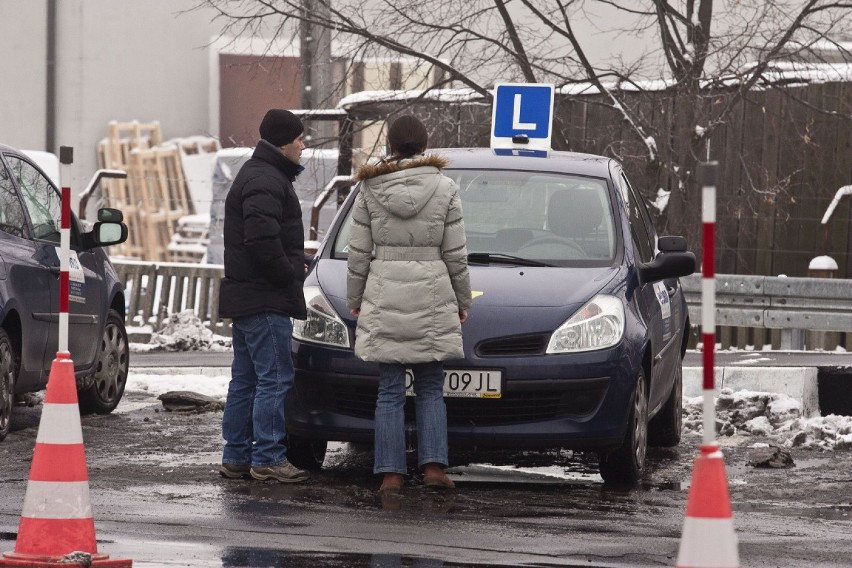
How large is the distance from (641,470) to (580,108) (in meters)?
9.15

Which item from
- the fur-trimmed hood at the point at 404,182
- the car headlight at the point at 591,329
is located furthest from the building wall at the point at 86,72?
the car headlight at the point at 591,329

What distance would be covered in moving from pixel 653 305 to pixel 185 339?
30.1 ft

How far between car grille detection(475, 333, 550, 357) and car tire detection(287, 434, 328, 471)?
1.06 meters

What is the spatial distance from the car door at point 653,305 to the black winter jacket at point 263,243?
1680 mm

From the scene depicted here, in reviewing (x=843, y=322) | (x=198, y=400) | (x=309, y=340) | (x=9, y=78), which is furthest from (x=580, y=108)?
(x=9, y=78)

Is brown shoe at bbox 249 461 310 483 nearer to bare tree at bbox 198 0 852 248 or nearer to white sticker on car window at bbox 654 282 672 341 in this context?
white sticker on car window at bbox 654 282 672 341

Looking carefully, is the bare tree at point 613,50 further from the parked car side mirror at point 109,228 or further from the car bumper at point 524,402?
the car bumper at point 524,402

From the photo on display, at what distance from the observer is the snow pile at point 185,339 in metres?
16.8

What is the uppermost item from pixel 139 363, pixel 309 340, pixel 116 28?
pixel 116 28

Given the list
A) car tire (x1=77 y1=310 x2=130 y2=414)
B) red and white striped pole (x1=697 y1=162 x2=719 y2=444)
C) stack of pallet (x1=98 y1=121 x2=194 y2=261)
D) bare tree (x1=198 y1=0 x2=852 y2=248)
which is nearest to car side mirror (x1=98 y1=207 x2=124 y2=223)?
car tire (x1=77 y1=310 x2=130 y2=414)

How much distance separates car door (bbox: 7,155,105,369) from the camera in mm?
9500

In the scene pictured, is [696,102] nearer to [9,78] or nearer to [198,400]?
[198,400]

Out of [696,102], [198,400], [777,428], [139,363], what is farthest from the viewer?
[696,102]

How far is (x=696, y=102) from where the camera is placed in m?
15.9
